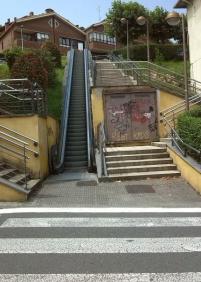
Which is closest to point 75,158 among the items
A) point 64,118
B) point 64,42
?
point 64,118

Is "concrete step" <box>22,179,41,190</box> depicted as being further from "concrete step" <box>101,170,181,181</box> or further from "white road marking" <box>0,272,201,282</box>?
"white road marking" <box>0,272,201,282</box>

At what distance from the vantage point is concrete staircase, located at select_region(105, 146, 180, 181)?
16453 mm

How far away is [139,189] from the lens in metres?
14.5

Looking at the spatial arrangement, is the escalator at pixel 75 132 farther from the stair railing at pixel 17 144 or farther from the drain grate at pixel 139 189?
the drain grate at pixel 139 189

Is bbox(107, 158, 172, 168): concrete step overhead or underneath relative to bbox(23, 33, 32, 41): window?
underneath

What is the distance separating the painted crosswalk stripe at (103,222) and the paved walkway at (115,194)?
1931 millimetres

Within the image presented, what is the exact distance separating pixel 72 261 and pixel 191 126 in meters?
9.51

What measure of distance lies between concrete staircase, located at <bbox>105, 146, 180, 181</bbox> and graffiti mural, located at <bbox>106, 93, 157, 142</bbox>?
10.1ft

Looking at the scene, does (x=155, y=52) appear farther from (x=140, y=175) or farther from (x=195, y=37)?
(x=140, y=175)

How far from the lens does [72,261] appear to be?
6.69 m

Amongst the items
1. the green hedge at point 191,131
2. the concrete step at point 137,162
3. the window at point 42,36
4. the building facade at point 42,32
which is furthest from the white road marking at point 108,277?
the window at point 42,36

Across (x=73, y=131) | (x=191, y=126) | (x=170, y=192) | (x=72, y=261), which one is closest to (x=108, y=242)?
(x=72, y=261)

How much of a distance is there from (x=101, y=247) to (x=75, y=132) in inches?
606

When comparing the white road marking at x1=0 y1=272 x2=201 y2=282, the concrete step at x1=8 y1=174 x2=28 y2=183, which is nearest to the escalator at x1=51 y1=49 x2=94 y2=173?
the concrete step at x1=8 y1=174 x2=28 y2=183
